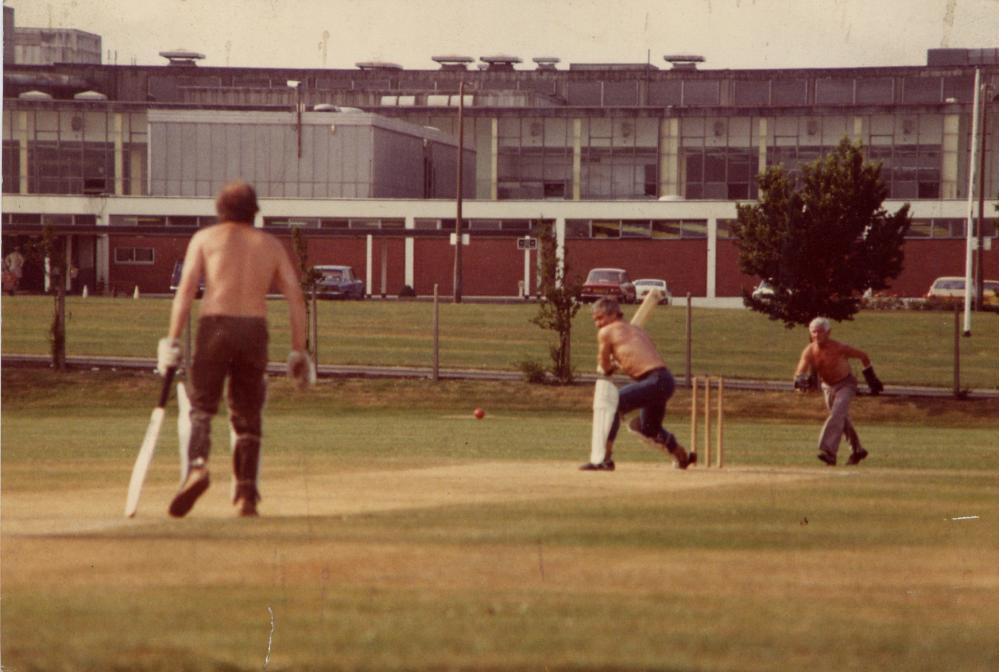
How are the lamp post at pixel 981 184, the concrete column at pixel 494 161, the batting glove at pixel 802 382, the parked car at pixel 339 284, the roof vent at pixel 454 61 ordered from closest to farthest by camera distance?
the roof vent at pixel 454 61 < the batting glove at pixel 802 382 < the lamp post at pixel 981 184 < the concrete column at pixel 494 161 < the parked car at pixel 339 284

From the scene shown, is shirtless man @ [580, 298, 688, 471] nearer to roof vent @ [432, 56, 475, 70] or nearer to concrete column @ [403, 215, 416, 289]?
roof vent @ [432, 56, 475, 70]

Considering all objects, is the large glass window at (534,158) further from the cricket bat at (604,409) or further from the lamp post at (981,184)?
the cricket bat at (604,409)

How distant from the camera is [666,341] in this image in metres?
47.6

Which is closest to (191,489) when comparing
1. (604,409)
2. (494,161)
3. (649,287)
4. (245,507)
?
(245,507)

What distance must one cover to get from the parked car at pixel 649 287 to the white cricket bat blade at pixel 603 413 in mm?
30316

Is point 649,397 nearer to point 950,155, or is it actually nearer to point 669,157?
point 669,157

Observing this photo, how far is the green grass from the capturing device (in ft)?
131

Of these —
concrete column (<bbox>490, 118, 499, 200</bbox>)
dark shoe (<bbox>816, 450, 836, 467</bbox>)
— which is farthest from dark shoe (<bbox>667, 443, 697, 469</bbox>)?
concrete column (<bbox>490, 118, 499, 200</bbox>)

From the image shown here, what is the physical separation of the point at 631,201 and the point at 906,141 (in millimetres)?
11943

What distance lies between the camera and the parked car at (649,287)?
Result: 50.3 metres

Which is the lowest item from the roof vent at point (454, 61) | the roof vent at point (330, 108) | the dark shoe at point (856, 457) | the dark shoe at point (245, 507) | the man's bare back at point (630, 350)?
the dark shoe at point (856, 457)

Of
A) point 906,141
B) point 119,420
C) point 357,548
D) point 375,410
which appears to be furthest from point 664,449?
point 906,141

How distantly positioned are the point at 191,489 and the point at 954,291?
143ft

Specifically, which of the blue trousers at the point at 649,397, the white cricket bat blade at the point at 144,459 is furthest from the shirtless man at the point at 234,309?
the blue trousers at the point at 649,397
